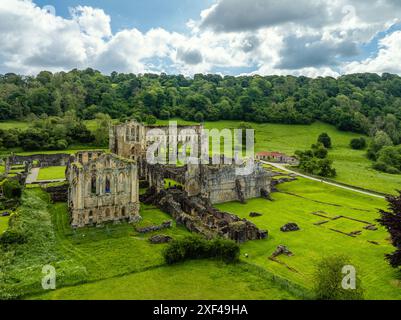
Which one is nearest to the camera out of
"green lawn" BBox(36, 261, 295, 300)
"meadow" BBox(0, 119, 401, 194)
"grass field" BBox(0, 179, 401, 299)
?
"green lawn" BBox(36, 261, 295, 300)

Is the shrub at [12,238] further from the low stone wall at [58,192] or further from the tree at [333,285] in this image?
the tree at [333,285]

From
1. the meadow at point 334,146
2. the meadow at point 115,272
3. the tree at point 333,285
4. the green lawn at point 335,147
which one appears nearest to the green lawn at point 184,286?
the meadow at point 115,272

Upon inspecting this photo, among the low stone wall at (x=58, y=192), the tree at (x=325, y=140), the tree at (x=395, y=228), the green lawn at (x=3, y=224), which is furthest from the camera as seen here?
the tree at (x=325, y=140)

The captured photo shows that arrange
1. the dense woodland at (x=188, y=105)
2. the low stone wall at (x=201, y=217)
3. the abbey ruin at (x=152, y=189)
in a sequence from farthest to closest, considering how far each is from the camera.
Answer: the dense woodland at (x=188, y=105), the abbey ruin at (x=152, y=189), the low stone wall at (x=201, y=217)

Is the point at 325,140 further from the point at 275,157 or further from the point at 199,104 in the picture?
the point at 199,104

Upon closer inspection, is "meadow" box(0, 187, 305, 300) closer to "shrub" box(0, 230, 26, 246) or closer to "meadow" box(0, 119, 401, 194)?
"shrub" box(0, 230, 26, 246)

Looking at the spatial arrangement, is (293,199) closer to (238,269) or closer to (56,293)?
(238,269)

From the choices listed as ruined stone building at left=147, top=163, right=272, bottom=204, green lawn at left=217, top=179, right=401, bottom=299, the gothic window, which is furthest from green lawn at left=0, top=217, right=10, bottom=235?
green lawn at left=217, top=179, right=401, bottom=299
